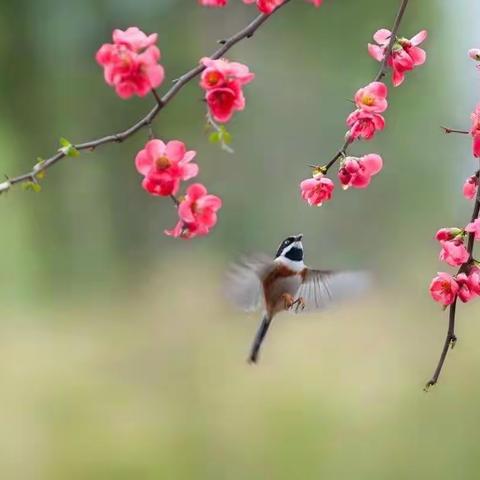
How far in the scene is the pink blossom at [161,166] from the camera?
728 millimetres

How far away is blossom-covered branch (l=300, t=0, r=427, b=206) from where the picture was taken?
30.3 inches

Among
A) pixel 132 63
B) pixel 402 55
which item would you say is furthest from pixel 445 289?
pixel 132 63

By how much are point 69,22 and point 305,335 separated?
1631 millimetres

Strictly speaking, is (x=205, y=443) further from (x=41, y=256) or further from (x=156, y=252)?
(x=41, y=256)

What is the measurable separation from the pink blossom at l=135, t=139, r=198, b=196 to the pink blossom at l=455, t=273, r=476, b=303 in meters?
0.28

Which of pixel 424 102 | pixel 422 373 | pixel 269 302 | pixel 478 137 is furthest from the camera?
pixel 422 373

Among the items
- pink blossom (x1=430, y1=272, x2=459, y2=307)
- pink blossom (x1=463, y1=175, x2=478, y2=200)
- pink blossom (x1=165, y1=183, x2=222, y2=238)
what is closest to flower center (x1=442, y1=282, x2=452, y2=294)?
pink blossom (x1=430, y1=272, x2=459, y2=307)

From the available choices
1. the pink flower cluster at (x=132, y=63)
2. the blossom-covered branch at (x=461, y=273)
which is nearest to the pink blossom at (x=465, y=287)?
the blossom-covered branch at (x=461, y=273)

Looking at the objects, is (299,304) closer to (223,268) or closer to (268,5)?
(268,5)

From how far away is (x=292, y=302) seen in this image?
3.15 ft

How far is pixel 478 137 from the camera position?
0.81 meters

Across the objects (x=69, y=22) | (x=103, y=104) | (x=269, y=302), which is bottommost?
(x=103, y=104)

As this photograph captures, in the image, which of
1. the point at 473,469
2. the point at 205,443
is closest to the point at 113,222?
the point at 205,443

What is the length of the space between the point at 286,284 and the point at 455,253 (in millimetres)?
221
